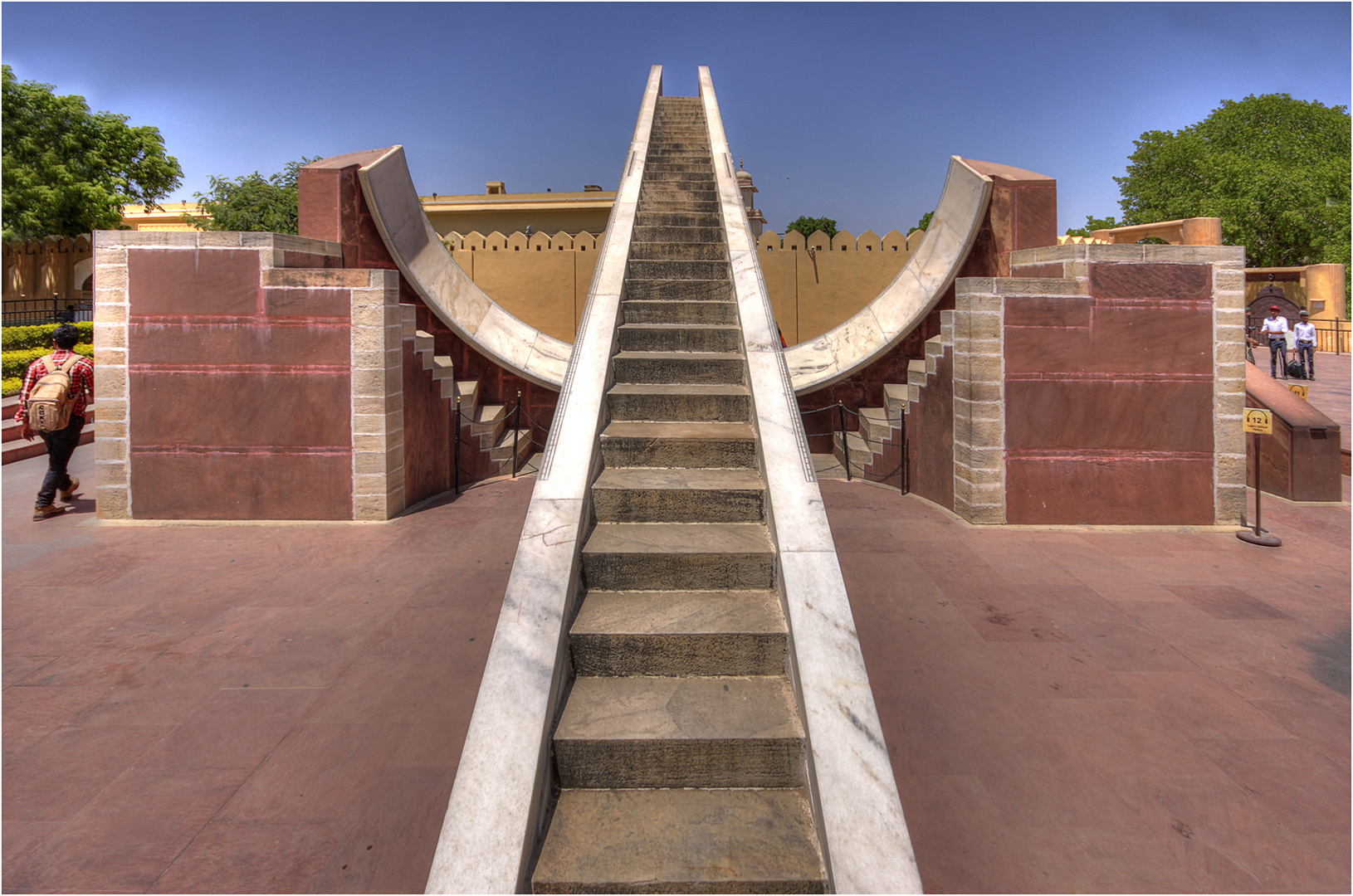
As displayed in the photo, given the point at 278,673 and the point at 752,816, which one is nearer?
the point at 752,816

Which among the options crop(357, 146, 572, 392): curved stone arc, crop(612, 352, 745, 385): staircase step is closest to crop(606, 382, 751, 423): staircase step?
crop(612, 352, 745, 385): staircase step

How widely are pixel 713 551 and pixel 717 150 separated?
7008 millimetres

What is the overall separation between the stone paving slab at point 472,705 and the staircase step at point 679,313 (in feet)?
6.65

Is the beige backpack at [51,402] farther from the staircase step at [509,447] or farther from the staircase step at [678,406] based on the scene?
the staircase step at [678,406]

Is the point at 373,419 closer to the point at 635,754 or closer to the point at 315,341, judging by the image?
the point at 315,341

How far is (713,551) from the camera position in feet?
9.50

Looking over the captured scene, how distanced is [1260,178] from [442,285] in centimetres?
3201

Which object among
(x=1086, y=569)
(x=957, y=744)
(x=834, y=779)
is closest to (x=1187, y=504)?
(x=1086, y=569)

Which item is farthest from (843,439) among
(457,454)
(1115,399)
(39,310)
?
(39,310)

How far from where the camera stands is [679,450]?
3541 mm

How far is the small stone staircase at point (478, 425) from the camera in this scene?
729 cm

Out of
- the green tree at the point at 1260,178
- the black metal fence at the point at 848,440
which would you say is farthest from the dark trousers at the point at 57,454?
the green tree at the point at 1260,178

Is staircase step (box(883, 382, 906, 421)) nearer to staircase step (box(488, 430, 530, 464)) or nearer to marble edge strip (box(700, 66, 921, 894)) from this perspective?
staircase step (box(488, 430, 530, 464))

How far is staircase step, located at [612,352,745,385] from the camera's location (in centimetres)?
419
